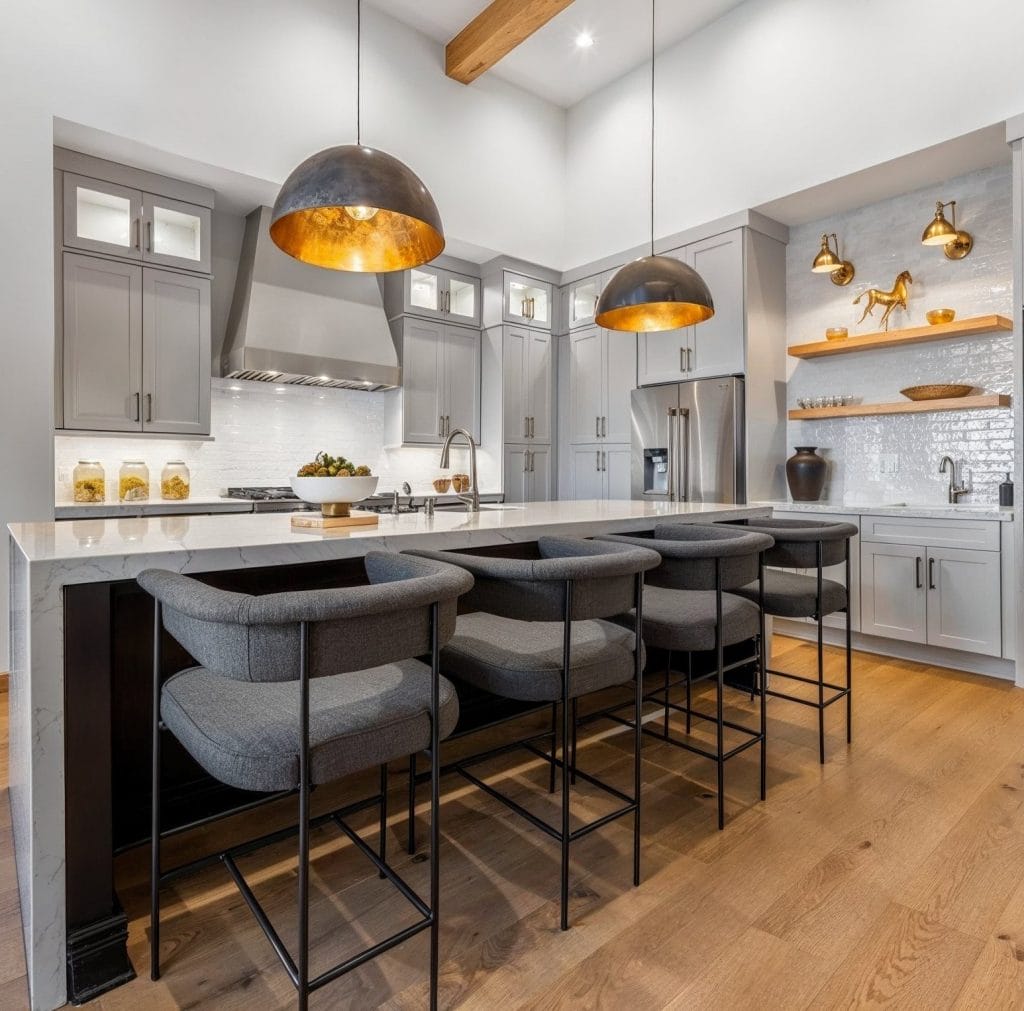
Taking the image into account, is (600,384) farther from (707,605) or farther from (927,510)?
(707,605)

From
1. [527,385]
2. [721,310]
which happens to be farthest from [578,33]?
[527,385]

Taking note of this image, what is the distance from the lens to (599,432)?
18.3ft

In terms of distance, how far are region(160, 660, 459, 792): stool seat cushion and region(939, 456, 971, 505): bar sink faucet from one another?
152 inches

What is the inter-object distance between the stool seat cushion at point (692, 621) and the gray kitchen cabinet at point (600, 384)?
10.9 ft

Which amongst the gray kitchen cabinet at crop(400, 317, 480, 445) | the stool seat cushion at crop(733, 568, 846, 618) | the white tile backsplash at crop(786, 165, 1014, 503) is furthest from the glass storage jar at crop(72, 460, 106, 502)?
the white tile backsplash at crop(786, 165, 1014, 503)

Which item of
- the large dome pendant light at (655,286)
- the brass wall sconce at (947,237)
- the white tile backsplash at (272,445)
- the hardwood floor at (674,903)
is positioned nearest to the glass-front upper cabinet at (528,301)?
the white tile backsplash at (272,445)

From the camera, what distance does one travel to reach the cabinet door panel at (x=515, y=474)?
18.2 ft

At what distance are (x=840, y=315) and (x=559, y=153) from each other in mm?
3011

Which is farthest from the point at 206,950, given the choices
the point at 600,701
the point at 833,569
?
the point at 833,569

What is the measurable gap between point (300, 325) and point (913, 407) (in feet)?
13.2

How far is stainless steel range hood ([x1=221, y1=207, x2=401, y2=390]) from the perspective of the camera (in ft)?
14.0

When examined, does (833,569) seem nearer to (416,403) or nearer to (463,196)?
(416,403)

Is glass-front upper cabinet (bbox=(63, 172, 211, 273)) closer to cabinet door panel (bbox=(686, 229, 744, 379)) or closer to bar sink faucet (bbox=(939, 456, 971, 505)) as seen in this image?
cabinet door panel (bbox=(686, 229, 744, 379))

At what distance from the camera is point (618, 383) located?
211 inches
